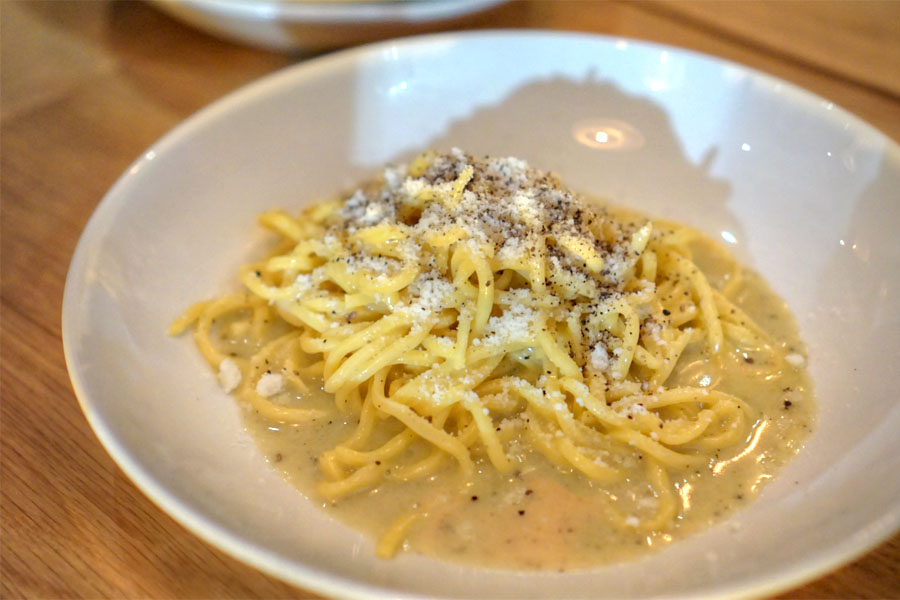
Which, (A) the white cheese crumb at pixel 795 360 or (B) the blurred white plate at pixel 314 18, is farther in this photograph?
(B) the blurred white plate at pixel 314 18

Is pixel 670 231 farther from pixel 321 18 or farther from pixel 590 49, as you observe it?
pixel 321 18

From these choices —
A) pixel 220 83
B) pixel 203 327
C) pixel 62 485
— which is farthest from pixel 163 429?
pixel 220 83

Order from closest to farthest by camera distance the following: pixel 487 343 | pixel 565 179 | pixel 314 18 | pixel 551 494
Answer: pixel 551 494 < pixel 487 343 < pixel 565 179 < pixel 314 18

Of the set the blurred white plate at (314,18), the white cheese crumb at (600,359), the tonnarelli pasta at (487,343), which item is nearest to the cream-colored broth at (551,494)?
the tonnarelli pasta at (487,343)

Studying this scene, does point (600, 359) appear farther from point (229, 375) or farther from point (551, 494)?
point (229, 375)

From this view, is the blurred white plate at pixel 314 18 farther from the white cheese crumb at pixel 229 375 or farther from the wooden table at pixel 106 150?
the white cheese crumb at pixel 229 375

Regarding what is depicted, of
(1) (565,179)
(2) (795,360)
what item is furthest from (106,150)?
(2) (795,360)

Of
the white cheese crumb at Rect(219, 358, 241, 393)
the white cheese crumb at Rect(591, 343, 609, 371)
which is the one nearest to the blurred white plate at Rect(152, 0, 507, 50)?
the white cheese crumb at Rect(219, 358, 241, 393)
